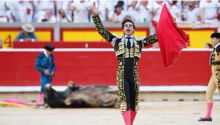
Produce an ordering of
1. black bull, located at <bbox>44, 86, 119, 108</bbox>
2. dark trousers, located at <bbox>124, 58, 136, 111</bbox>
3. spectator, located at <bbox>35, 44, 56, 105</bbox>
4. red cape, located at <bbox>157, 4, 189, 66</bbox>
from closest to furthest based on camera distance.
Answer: dark trousers, located at <bbox>124, 58, 136, 111</bbox> < red cape, located at <bbox>157, 4, 189, 66</bbox> < black bull, located at <bbox>44, 86, 119, 108</bbox> < spectator, located at <bbox>35, 44, 56, 105</bbox>

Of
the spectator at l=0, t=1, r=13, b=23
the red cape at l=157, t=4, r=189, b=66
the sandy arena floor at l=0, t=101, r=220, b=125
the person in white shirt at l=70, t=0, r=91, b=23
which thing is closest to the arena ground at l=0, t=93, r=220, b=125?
the sandy arena floor at l=0, t=101, r=220, b=125

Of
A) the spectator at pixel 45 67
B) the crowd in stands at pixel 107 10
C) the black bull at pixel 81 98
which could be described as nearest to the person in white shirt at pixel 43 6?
the crowd in stands at pixel 107 10

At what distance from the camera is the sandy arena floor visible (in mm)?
10400

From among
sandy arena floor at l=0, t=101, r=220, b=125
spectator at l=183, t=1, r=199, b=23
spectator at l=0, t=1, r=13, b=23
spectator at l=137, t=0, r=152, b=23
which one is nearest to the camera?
sandy arena floor at l=0, t=101, r=220, b=125

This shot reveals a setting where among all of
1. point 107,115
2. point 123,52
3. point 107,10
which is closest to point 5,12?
point 107,10

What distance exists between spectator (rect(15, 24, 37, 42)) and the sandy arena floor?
330 centimetres

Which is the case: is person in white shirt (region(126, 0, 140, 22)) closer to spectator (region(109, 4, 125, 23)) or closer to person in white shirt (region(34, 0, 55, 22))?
spectator (region(109, 4, 125, 23))

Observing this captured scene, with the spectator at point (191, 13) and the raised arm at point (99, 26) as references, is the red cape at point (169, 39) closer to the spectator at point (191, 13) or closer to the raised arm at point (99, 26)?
the raised arm at point (99, 26)

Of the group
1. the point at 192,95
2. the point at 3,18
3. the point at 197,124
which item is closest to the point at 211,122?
the point at 197,124

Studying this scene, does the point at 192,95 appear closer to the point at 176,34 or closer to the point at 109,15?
the point at 109,15

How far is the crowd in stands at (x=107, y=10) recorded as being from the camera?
52.5ft

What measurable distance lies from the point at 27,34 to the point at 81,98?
12.9 feet

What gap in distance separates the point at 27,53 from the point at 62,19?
1287 millimetres

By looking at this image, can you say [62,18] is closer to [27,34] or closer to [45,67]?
[27,34]
